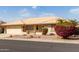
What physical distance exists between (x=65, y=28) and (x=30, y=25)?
4.51 meters

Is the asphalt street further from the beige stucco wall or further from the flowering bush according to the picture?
the flowering bush

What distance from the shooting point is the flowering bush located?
24906 mm

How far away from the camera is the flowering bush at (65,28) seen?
24.9 metres

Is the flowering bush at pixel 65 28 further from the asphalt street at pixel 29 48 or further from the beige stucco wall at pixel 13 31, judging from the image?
the asphalt street at pixel 29 48

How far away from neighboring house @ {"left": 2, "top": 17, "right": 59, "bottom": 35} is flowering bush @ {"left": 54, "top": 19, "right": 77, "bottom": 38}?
515mm

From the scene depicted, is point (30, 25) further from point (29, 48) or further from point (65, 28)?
point (29, 48)

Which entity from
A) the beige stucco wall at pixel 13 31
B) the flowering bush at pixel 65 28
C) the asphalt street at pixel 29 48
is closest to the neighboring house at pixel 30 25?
the beige stucco wall at pixel 13 31

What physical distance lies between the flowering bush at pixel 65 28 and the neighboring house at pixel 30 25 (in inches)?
20.3

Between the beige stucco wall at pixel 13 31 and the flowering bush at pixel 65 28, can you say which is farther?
the flowering bush at pixel 65 28
